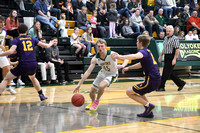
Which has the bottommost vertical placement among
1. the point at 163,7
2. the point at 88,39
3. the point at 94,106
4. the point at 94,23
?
the point at 94,106

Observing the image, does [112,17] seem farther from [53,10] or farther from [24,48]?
[24,48]

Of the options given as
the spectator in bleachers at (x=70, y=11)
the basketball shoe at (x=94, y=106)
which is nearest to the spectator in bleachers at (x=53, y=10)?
the spectator in bleachers at (x=70, y=11)

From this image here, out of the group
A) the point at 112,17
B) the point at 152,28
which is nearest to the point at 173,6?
the point at 152,28

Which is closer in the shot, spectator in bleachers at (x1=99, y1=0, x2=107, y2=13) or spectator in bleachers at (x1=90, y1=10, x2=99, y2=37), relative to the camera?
spectator in bleachers at (x1=90, y1=10, x2=99, y2=37)

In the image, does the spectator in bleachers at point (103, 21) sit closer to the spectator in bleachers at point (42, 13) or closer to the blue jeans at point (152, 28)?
the blue jeans at point (152, 28)

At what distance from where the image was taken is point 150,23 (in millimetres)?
18719

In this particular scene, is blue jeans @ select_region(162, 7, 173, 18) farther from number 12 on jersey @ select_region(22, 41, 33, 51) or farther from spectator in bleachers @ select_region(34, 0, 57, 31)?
number 12 on jersey @ select_region(22, 41, 33, 51)

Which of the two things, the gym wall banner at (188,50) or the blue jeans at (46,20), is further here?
the gym wall banner at (188,50)

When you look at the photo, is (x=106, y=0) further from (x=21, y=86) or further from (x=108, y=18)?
(x=21, y=86)

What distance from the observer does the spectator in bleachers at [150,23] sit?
1869 cm

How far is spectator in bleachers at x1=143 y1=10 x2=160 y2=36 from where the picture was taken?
736 inches

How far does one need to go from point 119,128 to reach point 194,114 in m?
1.86

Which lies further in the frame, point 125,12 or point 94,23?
point 125,12

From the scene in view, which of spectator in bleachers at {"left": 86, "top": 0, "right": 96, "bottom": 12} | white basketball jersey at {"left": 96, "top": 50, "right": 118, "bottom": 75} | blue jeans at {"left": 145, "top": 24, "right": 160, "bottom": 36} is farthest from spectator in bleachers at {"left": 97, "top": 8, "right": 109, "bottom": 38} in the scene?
white basketball jersey at {"left": 96, "top": 50, "right": 118, "bottom": 75}
